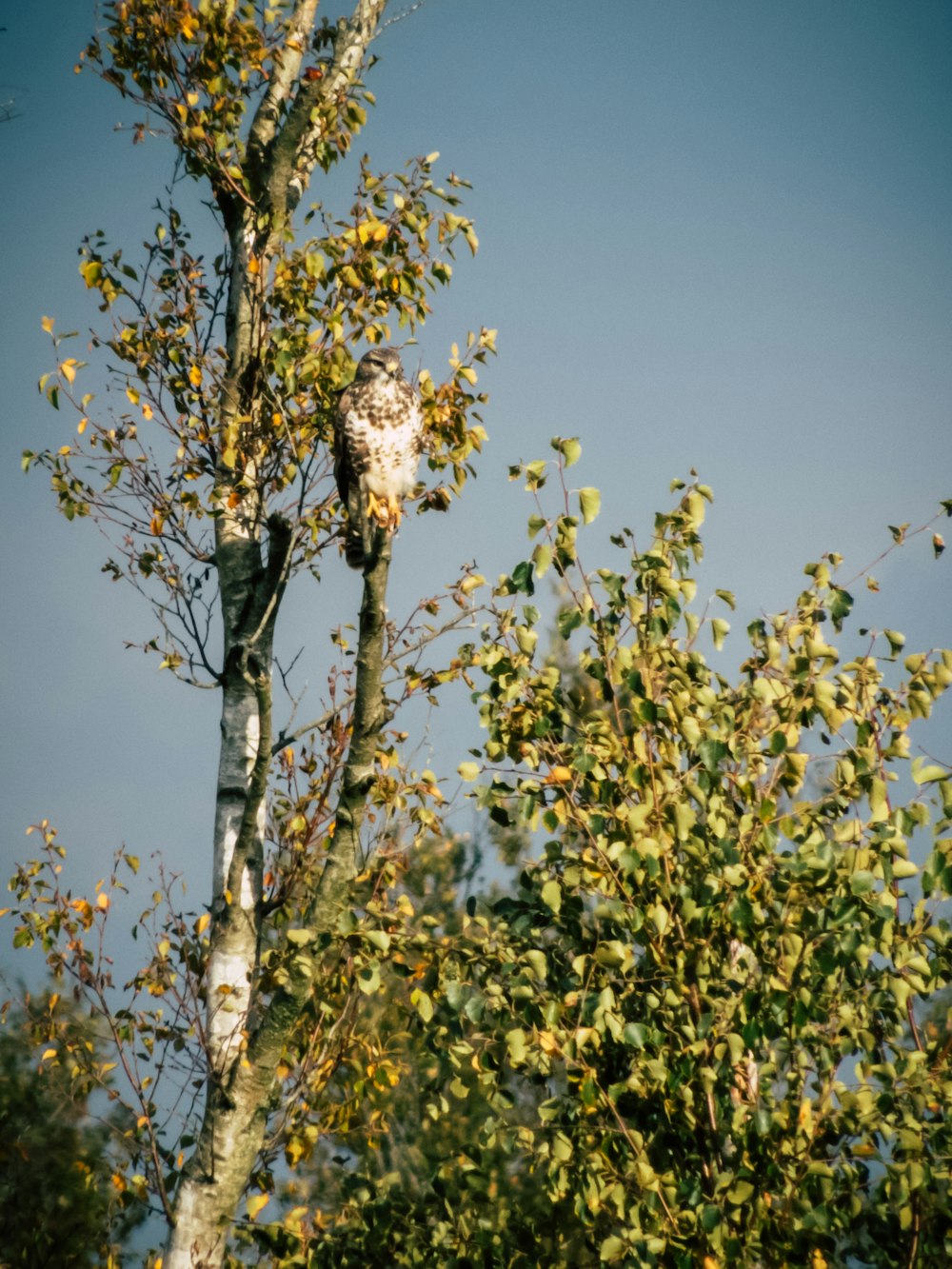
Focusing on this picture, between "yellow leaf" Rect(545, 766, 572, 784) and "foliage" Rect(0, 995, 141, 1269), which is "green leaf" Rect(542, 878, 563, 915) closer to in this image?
"yellow leaf" Rect(545, 766, 572, 784)

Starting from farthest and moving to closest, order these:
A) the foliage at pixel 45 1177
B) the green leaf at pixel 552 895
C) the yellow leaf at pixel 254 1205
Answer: the foliage at pixel 45 1177 < the yellow leaf at pixel 254 1205 < the green leaf at pixel 552 895

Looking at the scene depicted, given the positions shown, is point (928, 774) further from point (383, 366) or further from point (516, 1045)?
point (383, 366)

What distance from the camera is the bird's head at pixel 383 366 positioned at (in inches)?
228

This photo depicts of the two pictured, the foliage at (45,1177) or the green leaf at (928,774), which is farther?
the foliage at (45,1177)

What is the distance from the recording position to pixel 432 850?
9961mm

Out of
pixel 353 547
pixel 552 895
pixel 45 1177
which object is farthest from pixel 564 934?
pixel 45 1177

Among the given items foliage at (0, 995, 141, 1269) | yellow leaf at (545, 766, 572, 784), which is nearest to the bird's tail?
yellow leaf at (545, 766, 572, 784)

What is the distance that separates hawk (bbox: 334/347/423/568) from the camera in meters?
5.54

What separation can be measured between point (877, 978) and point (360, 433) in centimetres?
367

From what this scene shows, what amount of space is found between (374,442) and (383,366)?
1.57 feet

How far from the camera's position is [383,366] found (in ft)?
19.1

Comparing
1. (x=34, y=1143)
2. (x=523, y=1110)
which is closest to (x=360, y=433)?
(x=523, y=1110)

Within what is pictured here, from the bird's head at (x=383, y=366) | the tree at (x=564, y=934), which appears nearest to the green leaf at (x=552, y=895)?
the tree at (x=564, y=934)

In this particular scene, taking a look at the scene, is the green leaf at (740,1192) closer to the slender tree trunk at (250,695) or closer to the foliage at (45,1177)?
the slender tree trunk at (250,695)
